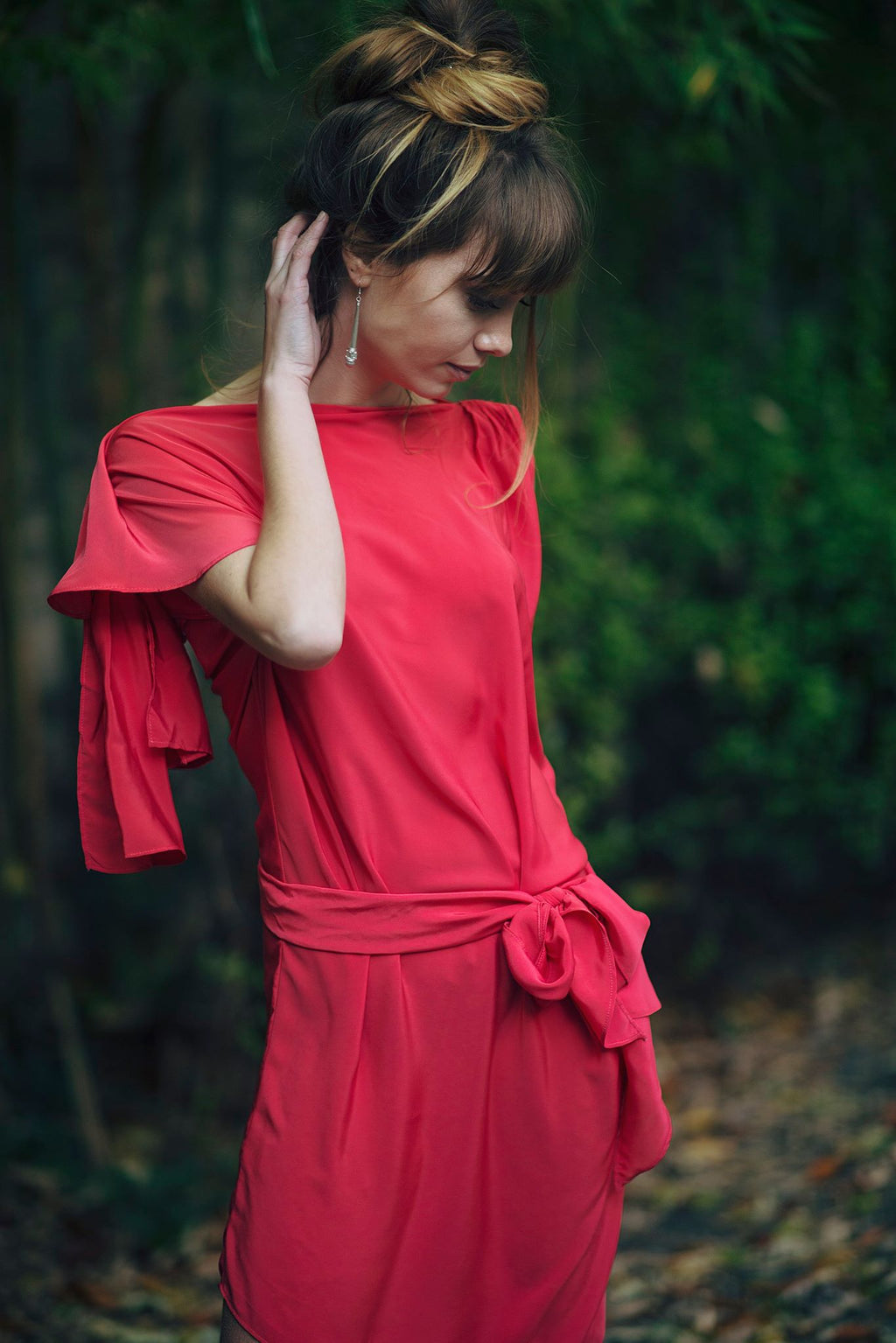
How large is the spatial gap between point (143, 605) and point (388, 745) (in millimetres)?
346

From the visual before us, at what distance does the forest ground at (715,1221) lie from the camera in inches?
91.5

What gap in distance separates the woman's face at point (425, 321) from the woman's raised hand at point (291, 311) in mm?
57

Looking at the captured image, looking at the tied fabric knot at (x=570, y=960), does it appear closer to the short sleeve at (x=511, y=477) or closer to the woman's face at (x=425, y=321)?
the short sleeve at (x=511, y=477)

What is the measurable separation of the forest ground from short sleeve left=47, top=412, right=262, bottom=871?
149 centimetres

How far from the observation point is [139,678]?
1440mm

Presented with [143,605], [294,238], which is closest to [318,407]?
[294,238]

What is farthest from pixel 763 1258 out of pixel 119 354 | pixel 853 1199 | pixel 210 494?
pixel 119 354

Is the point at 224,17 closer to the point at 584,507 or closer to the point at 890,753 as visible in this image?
the point at 584,507

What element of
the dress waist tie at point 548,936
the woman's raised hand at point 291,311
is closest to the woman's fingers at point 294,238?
the woman's raised hand at point 291,311

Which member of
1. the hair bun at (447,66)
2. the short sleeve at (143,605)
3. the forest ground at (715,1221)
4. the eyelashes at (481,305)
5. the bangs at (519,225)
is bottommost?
the forest ground at (715,1221)

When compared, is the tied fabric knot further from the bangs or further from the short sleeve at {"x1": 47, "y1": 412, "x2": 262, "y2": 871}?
the bangs

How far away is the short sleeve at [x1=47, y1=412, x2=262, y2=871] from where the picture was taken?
1.31 meters

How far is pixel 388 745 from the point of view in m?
1.40

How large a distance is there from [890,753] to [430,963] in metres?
2.24
